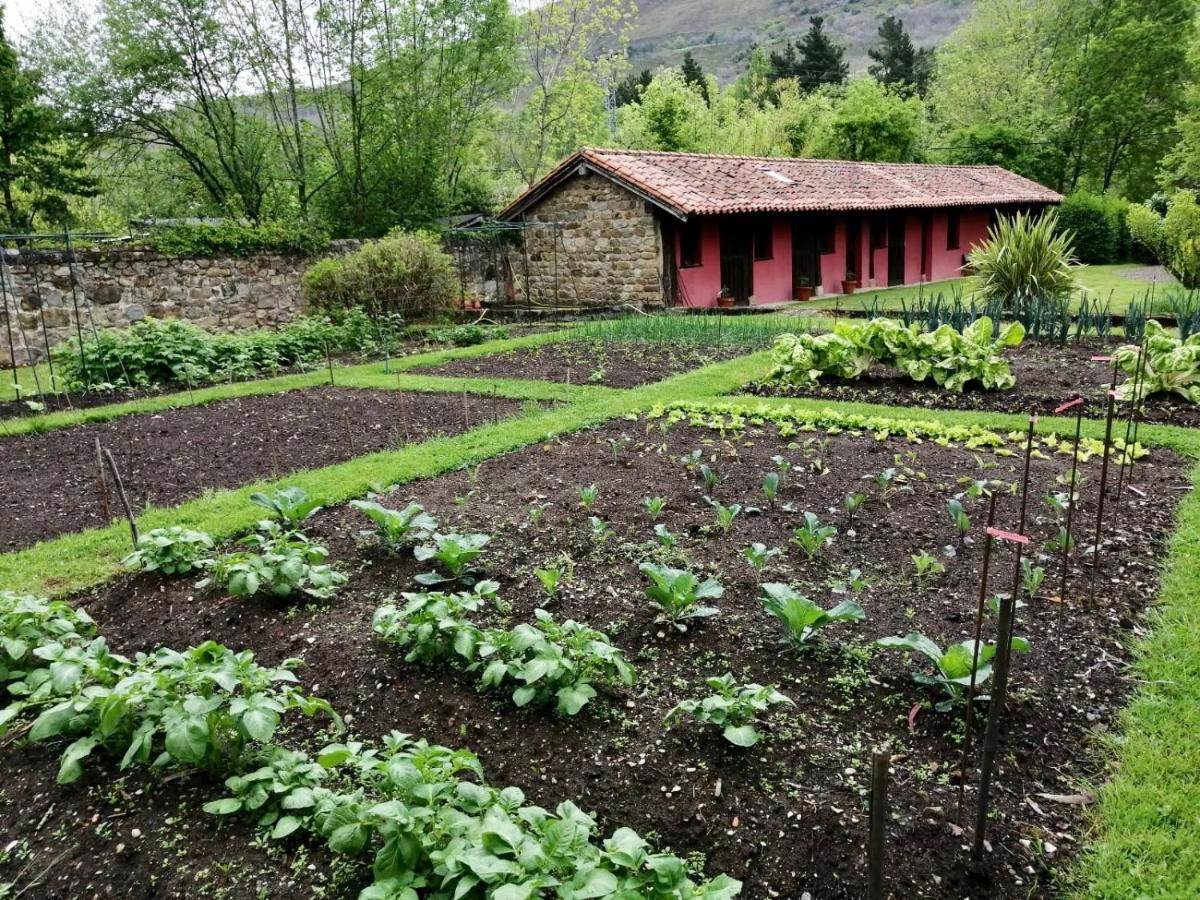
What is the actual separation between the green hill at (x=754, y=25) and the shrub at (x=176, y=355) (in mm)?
112426

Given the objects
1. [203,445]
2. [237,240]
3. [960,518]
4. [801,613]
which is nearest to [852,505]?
[960,518]

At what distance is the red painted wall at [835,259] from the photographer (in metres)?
18.1

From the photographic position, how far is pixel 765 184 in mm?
19469

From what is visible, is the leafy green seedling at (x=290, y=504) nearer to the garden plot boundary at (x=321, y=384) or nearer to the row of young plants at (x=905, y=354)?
the garden plot boundary at (x=321, y=384)

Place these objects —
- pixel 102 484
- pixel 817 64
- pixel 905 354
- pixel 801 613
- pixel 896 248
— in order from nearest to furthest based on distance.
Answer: pixel 801 613
pixel 102 484
pixel 905 354
pixel 896 248
pixel 817 64

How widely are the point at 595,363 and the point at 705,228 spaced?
8.56m

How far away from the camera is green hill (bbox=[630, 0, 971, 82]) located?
125 metres

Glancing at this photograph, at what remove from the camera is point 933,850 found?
224cm

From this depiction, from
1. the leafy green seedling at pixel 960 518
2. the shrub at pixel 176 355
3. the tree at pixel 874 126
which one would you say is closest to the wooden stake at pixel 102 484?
the leafy green seedling at pixel 960 518

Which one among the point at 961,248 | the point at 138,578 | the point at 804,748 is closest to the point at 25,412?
the point at 138,578

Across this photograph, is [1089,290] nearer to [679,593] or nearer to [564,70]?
[679,593]

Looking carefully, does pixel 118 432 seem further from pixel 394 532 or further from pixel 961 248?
pixel 961 248

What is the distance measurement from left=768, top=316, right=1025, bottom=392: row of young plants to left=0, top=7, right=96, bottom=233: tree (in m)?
17.8

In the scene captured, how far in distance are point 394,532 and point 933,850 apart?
2.82 m
